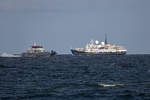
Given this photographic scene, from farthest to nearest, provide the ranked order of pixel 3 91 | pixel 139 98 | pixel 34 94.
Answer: pixel 3 91, pixel 34 94, pixel 139 98

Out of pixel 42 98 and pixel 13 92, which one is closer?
pixel 42 98

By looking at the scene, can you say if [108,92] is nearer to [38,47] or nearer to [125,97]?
[125,97]

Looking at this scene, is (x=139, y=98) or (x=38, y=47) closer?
(x=139, y=98)

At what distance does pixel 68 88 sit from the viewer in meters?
37.4

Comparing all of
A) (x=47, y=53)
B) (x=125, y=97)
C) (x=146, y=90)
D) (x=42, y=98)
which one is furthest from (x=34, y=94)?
(x=47, y=53)

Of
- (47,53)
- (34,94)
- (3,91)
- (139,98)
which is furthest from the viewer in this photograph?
(47,53)

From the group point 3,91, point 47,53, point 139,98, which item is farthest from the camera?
point 47,53

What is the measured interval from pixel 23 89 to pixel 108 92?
30.3ft

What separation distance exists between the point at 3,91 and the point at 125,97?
41.1 ft

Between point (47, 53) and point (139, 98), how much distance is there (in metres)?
156

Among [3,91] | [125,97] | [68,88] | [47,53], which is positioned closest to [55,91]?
[68,88]

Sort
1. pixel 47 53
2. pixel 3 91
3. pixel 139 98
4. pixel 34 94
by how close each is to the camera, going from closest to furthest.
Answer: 1. pixel 139 98
2. pixel 34 94
3. pixel 3 91
4. pixel 47 53

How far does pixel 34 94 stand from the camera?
108 ft

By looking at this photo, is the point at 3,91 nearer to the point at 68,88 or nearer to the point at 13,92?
the point at 13,92
